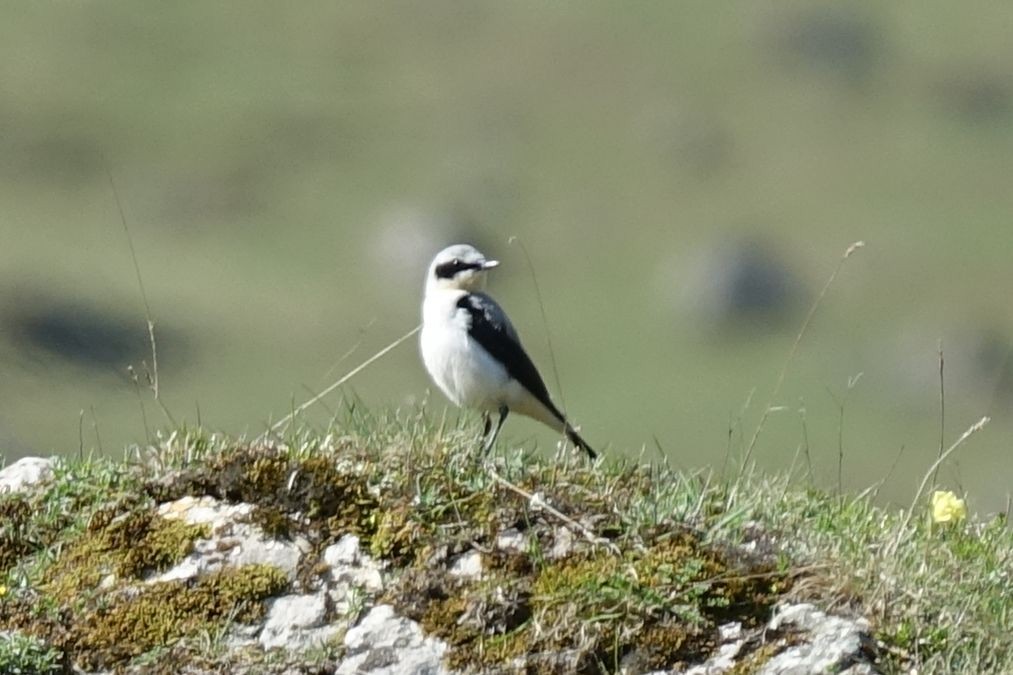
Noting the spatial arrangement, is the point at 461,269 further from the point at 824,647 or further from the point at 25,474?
the point at 824,647

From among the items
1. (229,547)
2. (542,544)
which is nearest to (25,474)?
(229,547)

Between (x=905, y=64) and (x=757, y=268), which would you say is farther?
(x=905, y=64)

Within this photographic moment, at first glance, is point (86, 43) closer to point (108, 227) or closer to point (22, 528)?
point (108, 227)

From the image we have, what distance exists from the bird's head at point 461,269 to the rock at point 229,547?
422 centimetres

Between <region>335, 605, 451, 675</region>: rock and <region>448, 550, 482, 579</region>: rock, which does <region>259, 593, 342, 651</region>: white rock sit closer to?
<region>335, 605, 451, 675</region>: rock

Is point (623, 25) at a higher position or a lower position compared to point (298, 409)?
lower

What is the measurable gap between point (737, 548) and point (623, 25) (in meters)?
135

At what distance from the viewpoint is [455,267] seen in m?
11.2

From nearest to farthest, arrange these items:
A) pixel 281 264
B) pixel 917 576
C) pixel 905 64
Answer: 1. pixel 917 576
2. pixel 281 264
3. pixel 905 64

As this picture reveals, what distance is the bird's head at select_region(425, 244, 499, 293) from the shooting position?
11.1 metres

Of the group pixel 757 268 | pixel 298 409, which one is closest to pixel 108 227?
pixel 757 268

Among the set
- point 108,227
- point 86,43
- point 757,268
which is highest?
point 86,43

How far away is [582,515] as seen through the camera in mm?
6941

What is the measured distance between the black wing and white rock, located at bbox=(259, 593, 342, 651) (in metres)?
4.33
